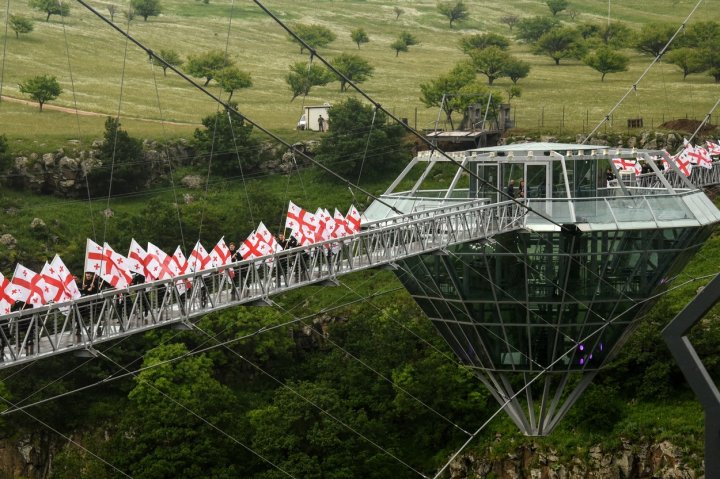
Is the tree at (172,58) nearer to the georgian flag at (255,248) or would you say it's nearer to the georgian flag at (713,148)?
the georgian flag at (713,148)

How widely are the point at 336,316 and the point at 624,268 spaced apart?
3550 centimetres

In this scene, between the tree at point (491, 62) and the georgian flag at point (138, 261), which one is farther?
the tree at point (491, 62)

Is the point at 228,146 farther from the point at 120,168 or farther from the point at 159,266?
the point at 159,266

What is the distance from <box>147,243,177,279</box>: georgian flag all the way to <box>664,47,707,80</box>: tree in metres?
120

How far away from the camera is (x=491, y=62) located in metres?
172

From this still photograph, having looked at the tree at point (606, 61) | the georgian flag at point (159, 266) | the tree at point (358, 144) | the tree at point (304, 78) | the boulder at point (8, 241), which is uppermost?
the georgian flag at point (159, 266)

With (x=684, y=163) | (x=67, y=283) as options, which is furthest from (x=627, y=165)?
(x=67, y=283)

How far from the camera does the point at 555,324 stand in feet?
238

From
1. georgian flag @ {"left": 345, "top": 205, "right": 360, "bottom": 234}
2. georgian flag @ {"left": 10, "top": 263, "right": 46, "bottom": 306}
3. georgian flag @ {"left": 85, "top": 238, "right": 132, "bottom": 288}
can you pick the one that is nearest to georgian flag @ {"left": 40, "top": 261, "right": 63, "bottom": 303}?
georgian flag @ {"left": 10, "top": 263, "right": 46, "bottom": 306}

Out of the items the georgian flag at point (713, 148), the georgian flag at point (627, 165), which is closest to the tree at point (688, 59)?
the georgian flag at point (713, 148)

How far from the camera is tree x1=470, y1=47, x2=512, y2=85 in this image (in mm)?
171125

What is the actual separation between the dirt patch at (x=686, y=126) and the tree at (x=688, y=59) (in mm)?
40711

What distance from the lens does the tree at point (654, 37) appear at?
189 metres

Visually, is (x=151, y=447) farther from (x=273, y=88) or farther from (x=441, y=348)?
(x=273, y=88)
